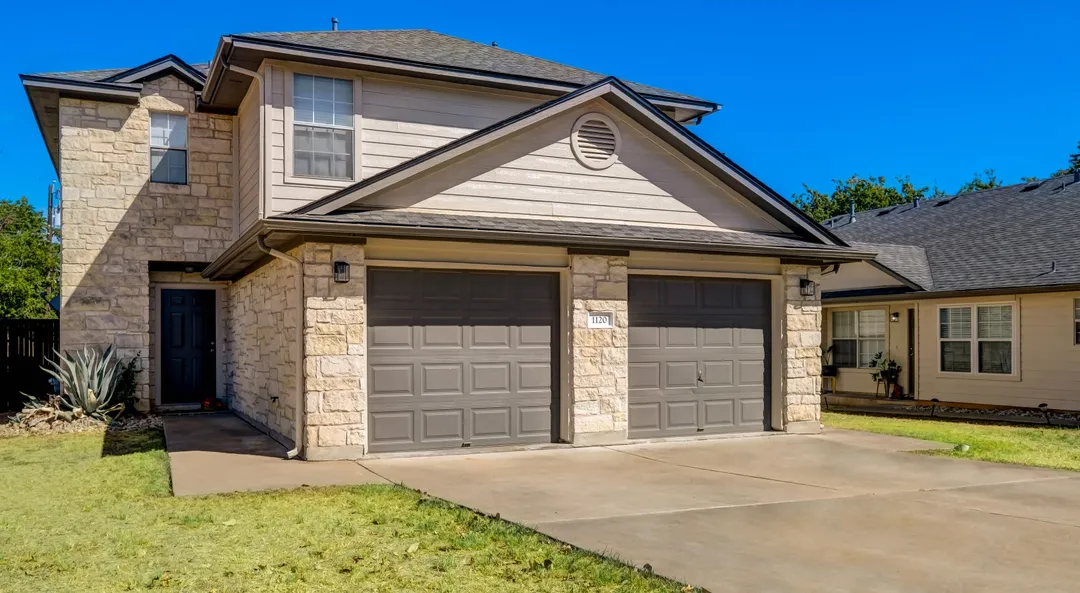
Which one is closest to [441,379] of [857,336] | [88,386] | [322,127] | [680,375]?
[680,375]

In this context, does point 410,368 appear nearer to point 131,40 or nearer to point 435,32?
point 435,32

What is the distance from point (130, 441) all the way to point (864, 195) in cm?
4229

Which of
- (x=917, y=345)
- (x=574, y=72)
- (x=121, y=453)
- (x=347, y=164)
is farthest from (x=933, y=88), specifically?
(x=121, y=453)

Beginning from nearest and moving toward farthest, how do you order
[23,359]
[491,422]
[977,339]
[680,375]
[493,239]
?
[493,239]
[491,422]
[680,375]
[23,359]
[977,339]

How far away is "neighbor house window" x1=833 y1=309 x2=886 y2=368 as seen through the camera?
1962cm

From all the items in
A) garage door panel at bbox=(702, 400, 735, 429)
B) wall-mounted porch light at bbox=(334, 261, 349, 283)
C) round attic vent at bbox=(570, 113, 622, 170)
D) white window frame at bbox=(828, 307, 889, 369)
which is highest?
round attic vent at bbox=(570, 113, 622, 170)

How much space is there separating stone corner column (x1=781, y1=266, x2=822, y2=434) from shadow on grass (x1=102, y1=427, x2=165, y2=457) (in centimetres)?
862

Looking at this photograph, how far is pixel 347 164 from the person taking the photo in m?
12.4

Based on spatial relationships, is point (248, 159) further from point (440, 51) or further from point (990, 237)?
point (990, 237)

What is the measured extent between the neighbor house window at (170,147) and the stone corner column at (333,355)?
21.6 feet

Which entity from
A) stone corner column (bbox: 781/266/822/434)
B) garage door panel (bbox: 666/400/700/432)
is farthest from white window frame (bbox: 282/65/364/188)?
stone corner column (bbox: 781/266/822/434)

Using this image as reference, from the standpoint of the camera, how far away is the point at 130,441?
12008mm

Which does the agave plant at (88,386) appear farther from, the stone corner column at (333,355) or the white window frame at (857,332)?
the white window frame at (857,332)

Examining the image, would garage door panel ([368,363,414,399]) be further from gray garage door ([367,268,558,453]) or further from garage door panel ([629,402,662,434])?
→ garage door panel ([629,402,662,434])
